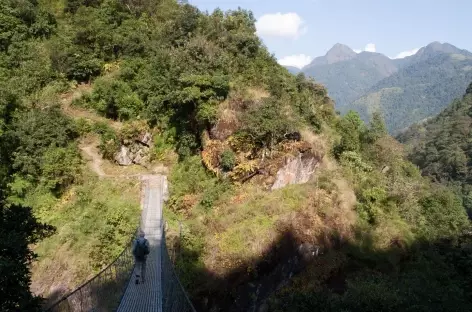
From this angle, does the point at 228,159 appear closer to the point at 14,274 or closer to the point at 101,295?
the point at 101,295

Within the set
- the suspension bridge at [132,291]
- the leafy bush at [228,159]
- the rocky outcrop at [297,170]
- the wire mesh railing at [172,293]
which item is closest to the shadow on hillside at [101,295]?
the suspension bridge at [132,291]

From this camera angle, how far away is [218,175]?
→ 1436 centimetres

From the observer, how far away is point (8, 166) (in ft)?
55.4

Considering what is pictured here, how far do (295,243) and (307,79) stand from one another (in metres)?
11.3

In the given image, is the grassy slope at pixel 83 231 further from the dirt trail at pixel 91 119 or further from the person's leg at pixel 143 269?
the person's leg at pixel 143 269

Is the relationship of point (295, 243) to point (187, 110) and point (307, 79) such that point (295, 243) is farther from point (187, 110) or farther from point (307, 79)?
point (307, 79)

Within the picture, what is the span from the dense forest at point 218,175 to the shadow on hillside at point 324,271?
48 mm

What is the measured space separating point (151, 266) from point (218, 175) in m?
4.86

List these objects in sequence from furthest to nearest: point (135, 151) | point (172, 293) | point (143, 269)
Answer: point (135, 151)
point (143, 269)
point (172, 293)

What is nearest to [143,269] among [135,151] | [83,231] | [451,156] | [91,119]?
[83,231]

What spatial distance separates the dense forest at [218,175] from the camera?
37.4 feet

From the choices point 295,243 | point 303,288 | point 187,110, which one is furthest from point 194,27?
point 303,288

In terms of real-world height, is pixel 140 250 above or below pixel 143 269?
above

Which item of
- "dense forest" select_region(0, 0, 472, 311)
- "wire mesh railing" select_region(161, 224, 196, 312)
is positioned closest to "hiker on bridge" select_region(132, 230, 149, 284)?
→ "wire mesh railing" select_region(161, 224, 196, 312)
